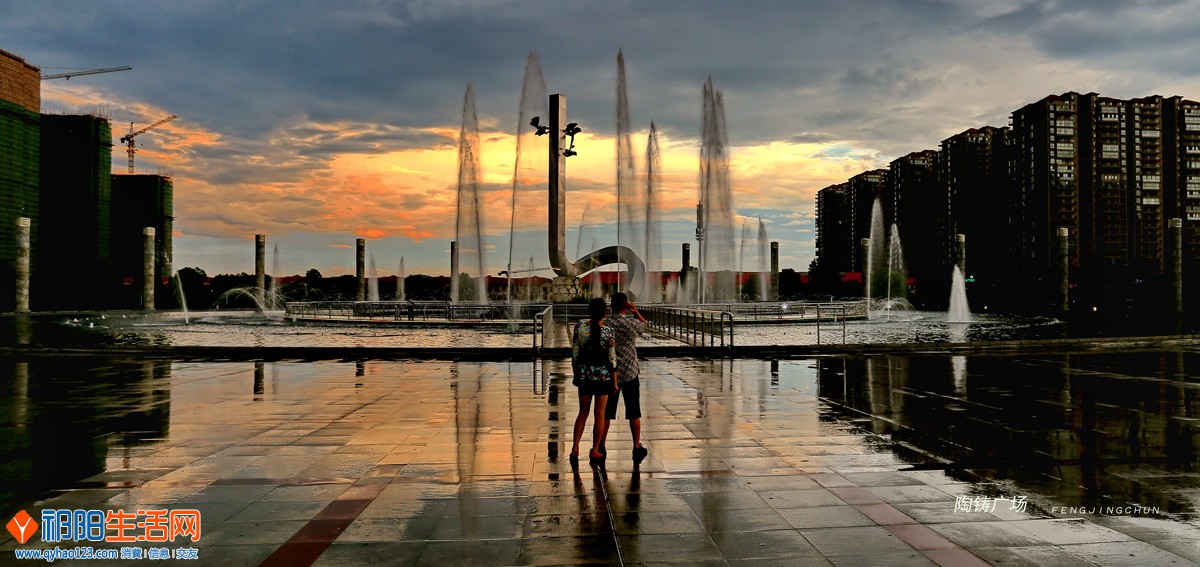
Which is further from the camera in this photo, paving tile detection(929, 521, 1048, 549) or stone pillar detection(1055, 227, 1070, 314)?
stone pillar detection(1055, 227, 1070, 314)

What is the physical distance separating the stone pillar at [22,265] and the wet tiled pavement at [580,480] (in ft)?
237

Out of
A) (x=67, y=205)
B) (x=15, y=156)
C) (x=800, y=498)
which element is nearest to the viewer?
(x=800, y=498)

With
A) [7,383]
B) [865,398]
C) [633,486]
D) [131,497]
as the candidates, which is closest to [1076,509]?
[633,486]

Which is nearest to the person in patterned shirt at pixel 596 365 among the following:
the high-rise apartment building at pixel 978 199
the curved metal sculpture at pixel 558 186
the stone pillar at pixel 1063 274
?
the curved metal sculpture at pixel 558 186

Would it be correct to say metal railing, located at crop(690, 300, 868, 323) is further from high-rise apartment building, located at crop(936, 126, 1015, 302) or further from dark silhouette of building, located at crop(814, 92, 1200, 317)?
high-rise apartment building, located at crop(936, 126, 1015, 302)

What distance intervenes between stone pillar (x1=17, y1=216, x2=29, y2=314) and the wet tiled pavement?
7214 cm

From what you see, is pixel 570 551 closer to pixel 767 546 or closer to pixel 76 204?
pixel 767 546

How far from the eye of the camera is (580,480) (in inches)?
265

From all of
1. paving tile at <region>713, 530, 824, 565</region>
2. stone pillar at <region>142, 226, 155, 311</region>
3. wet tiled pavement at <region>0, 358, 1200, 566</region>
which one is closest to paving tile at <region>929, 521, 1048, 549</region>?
wet tiled pavement at <region>0, 358, 1200, 566</region>

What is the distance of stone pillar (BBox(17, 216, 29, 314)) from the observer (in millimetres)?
70062

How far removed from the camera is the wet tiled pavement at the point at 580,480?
16.2 feet

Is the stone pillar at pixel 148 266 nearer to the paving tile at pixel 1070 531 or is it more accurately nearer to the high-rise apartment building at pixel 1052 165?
the paving tile at pixel 1070 531

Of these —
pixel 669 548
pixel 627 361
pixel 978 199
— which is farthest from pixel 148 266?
pixel 978 199

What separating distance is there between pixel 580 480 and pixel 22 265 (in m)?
83.9
